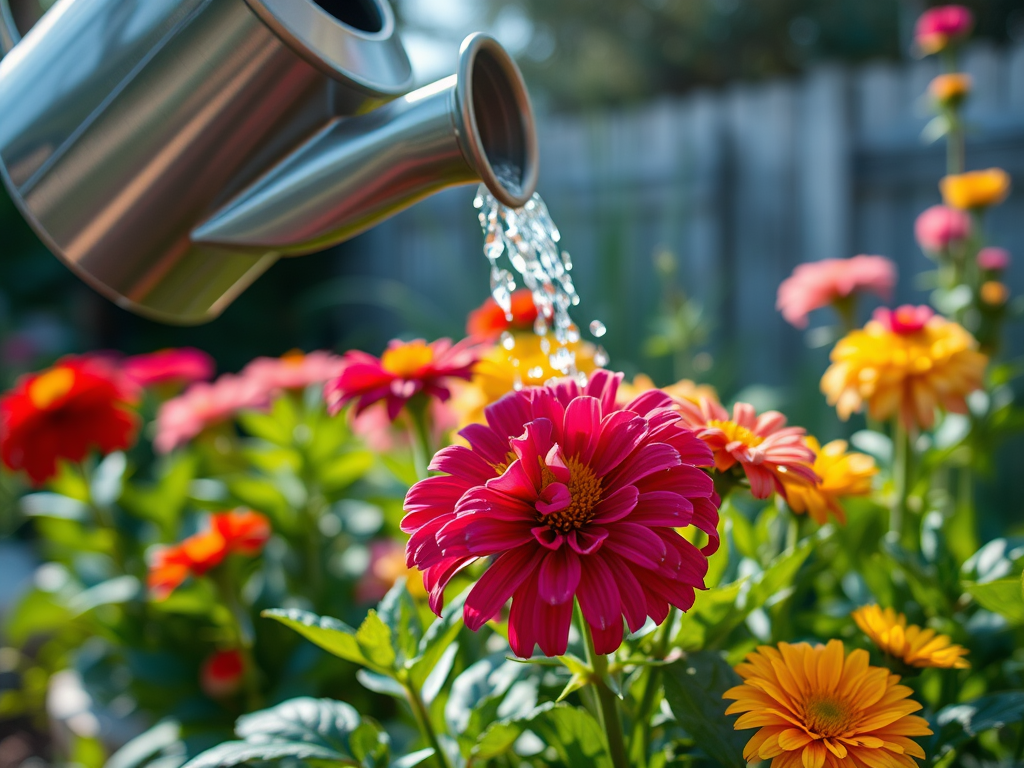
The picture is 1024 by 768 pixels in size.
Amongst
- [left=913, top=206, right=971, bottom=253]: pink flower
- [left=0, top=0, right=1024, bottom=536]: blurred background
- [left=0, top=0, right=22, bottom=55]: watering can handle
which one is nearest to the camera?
[left=0, top=0, right=22, bottom=55]: watering can handle

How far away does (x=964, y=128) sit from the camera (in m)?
0.99

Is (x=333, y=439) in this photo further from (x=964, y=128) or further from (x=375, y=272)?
(x=375, y=272)

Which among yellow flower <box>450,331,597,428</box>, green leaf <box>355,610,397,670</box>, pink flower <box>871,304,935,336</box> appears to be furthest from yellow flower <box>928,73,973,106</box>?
green leaf <box>355,610,397,670</box>

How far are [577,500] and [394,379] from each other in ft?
0.83

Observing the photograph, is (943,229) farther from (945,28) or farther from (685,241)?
(685,241)

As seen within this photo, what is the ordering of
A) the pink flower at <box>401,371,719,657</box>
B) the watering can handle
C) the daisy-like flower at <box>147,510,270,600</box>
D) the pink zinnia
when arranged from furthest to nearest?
1. the pink zinnia
2. the daisy-like flower at <box>147,510,270,600</box>
3. the watering can handle
4. the pink flower at <box>401,371,719,657</box>

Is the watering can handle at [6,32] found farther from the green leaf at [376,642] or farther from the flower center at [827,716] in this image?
the flower center at [827,716]

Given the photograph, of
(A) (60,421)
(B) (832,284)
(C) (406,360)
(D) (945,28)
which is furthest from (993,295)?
(A) (60,421)

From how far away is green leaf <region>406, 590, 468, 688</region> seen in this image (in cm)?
47

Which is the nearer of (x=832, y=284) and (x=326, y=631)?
(x=326, y=631)

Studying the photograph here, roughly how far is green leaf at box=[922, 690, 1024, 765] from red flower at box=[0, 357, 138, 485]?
2.46ft

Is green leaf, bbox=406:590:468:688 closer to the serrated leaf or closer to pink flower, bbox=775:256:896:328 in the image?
the serrated leaf

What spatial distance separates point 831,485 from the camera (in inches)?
20.6

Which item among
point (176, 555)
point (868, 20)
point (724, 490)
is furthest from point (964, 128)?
point (868, 20)
